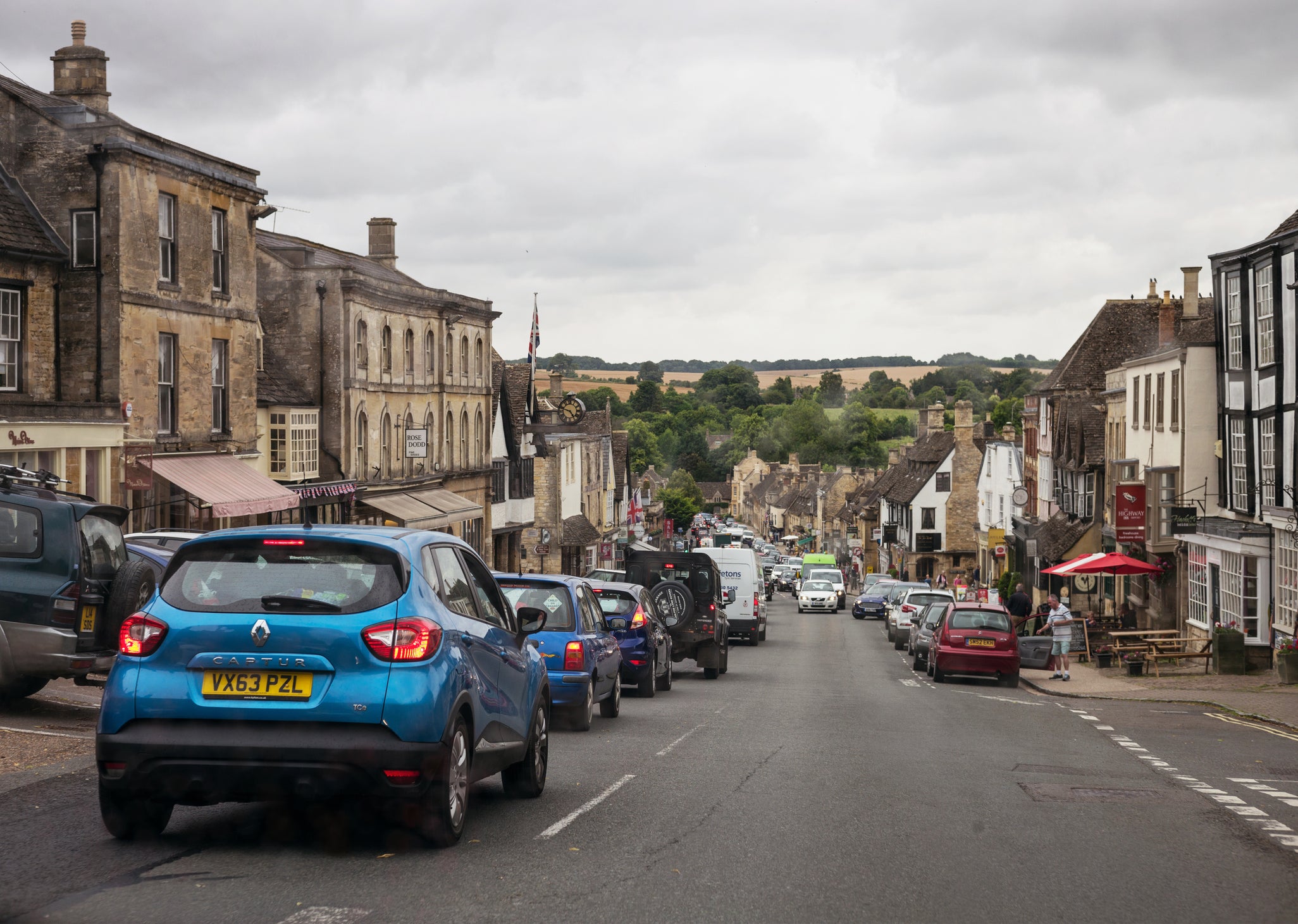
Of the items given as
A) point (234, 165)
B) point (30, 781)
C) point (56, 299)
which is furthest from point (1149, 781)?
point (234, 165)

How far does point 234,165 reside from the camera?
97.6 ft

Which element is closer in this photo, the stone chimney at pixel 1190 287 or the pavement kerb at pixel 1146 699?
the pavement kerb at pixel 1146 699

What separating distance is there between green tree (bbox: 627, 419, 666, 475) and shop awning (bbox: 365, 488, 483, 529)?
432 feet

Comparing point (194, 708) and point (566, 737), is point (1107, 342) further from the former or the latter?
point (194, 708)

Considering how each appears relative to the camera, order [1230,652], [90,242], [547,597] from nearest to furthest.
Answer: [547,597] < [90,242] < [1230,652]

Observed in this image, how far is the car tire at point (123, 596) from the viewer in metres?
12.9

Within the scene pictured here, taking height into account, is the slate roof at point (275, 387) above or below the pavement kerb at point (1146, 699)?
above

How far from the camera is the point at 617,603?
780 inches

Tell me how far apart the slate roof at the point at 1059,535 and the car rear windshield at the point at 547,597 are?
34.2 meters

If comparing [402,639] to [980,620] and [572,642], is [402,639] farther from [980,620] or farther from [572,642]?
[980,620]

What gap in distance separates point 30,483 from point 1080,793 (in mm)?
9917

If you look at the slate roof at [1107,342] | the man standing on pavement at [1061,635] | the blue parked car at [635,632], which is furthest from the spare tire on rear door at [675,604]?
the slate roof at [1107,342]


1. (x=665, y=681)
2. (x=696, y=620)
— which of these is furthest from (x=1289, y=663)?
(x=665, y=681)

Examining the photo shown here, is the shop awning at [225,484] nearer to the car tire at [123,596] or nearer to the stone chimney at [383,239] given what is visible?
the car tire at [123,596]
